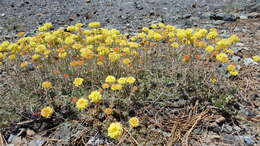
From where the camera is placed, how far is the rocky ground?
17.5 ft

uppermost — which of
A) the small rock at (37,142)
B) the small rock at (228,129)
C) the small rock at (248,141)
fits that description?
the small rock at (228,129)

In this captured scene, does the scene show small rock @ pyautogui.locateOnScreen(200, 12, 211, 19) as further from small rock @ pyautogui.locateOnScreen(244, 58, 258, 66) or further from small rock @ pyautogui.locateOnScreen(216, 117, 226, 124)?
small rock @ pyautogui.locateOnScreen(216, 117, 226, 124)

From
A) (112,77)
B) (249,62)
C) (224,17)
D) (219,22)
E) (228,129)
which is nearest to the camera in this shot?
(228,129)

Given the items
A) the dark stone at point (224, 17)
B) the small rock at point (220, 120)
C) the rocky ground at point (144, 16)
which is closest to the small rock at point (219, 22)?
the rocky ground at point (144, 16)

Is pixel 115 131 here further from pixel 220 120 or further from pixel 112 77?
pixel 220 120

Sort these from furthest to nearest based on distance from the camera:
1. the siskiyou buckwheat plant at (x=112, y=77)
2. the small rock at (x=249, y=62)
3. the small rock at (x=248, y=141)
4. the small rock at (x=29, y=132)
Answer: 1. the small rock at (x=249, y=62)
2. the siskiyou buckwheat plant at (x=112, y=77)
3. the small rock at (x=29, y=132)
4. the small rock at (x=248, y=141)

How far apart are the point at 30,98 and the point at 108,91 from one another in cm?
117

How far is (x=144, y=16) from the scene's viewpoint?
7.86 metres

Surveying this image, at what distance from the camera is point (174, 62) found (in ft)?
14.5

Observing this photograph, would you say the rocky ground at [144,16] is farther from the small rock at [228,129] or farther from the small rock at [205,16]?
the small rock at [228,129]

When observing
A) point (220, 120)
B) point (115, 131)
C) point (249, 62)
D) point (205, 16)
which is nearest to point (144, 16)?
point (205, 16)

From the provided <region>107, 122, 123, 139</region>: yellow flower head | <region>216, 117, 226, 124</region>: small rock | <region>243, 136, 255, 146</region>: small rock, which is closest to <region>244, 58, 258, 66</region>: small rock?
<region>216, 117, 226, 124</region>: small rock

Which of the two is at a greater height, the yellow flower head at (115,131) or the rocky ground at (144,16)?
the rocky ground at (144,16)

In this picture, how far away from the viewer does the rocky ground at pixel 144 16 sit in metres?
5.35
